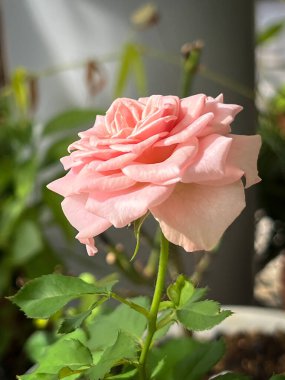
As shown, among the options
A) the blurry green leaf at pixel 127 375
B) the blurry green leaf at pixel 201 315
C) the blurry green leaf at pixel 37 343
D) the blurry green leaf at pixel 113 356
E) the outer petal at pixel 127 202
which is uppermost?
the outer petal at pixel 127 202

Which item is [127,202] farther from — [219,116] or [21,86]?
[21,86]

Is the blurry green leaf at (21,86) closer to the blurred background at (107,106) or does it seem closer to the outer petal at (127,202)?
the blurred background at (107,106)

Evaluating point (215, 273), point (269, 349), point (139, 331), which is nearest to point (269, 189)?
point (215, 273)

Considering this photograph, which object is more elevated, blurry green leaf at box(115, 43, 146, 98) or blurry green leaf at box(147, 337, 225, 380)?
blurry green leaf at box(115, 43, 146, 98)

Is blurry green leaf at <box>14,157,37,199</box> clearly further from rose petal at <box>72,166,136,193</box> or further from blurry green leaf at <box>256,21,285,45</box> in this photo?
rose petal at <box>72,166,136,193</box>

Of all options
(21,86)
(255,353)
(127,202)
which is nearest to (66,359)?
(127,202)

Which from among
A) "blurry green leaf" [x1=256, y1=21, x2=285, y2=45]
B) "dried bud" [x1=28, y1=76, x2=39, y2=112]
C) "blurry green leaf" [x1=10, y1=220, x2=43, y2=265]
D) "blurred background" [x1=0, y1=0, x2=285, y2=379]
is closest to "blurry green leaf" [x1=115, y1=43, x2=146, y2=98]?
"blurred background" [x1=0, y1=0, x2=285, y2=379]

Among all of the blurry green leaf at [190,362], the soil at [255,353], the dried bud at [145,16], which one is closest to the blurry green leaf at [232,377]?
the blurry green leaf at [190,362]
